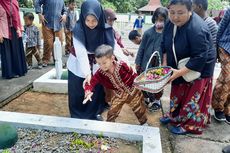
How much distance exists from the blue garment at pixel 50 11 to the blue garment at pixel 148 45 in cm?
276

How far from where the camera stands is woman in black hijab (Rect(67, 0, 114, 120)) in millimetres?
3176

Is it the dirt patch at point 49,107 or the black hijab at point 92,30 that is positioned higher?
the black hijab at point 92,30

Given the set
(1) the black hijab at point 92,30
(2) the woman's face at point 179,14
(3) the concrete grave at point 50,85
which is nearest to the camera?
(2) the woman's face at point 179,14

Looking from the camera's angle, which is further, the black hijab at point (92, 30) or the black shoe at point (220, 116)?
the black shoe at point (220, 116)

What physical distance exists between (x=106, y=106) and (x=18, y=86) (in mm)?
1761

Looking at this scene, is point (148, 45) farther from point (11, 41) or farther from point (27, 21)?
point (27, 21)

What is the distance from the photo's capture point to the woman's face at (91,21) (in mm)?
3129

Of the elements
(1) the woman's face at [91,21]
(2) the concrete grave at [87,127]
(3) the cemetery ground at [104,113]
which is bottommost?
(3) the cemetery ground at [104,113]

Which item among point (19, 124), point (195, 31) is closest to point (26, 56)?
point (19, 124)

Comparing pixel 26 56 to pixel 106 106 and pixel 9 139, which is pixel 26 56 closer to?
pixel 106 106

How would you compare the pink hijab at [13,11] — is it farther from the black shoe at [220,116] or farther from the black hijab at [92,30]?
the black shoe at [220,116]

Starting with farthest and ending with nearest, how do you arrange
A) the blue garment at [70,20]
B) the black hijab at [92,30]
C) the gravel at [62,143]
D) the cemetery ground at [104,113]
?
the blue garment at [70,20], the cemetery ground at [104,113], the black hijab at [92,30], the gravel at [62,143]

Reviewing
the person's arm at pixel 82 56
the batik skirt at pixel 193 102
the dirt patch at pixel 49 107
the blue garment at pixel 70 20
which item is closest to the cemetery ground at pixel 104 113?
the dirt patch at pixel 49 107

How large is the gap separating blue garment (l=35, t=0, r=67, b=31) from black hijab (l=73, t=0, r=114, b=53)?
315cm
